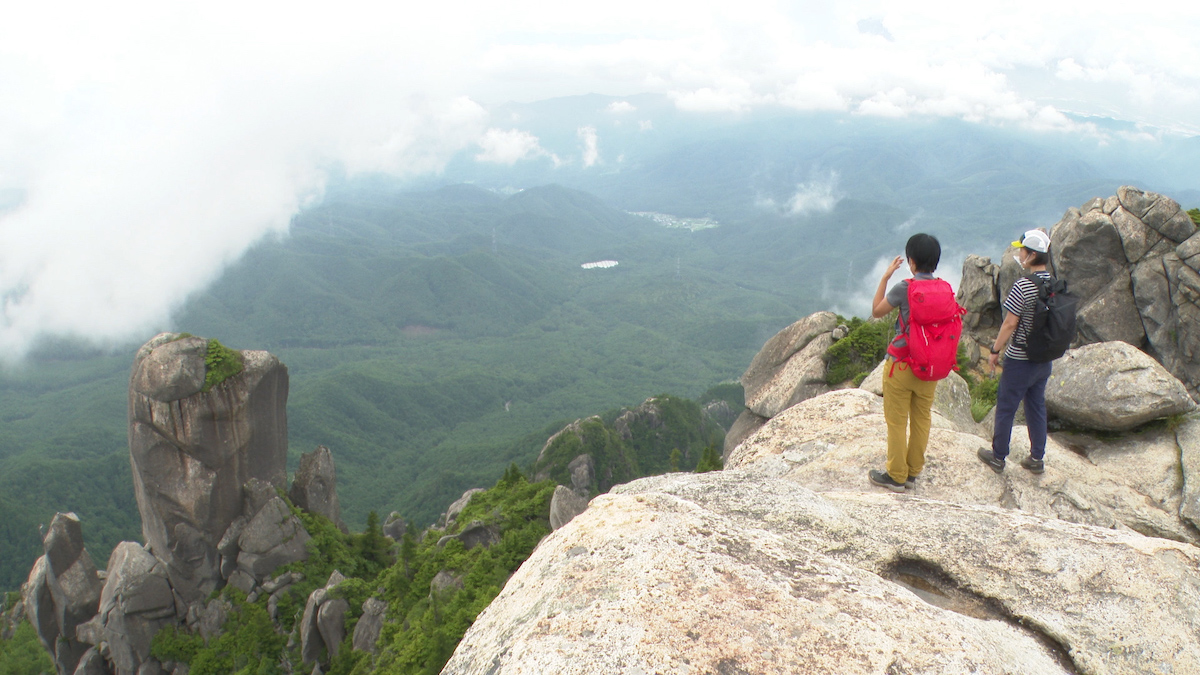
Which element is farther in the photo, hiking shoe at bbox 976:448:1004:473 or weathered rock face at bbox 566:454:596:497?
weathered rock face at bbox 566:454:596:497

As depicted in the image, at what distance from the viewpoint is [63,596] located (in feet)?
121

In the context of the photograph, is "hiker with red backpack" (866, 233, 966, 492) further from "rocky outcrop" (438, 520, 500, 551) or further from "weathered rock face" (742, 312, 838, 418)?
"rocky outcrop" (438, 520, 500, 551)

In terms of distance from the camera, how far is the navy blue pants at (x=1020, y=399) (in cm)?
990

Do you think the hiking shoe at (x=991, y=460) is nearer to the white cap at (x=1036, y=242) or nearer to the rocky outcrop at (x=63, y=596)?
the white cap at (x=1036, y=242)

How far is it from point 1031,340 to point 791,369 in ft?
40.2

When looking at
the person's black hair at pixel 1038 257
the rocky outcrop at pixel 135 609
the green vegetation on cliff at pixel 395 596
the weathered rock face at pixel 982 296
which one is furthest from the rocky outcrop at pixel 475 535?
the person's black hair at pixel 1038 257

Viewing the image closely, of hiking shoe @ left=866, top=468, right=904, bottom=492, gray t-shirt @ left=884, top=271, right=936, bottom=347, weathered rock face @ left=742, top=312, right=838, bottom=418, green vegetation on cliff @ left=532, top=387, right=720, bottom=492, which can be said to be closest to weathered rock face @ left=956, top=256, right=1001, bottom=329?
weathered rock face @ left=742, top=312, right=838, bottom=418

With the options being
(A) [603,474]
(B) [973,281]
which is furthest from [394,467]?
(B) [973,281]

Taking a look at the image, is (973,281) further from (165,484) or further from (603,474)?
(603,474)

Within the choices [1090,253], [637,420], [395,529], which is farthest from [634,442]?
[1090,253]

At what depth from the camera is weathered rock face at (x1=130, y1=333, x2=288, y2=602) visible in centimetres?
3322

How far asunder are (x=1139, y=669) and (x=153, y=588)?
4332 centimetres

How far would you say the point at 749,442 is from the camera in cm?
1295

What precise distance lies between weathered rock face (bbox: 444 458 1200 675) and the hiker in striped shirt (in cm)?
306
